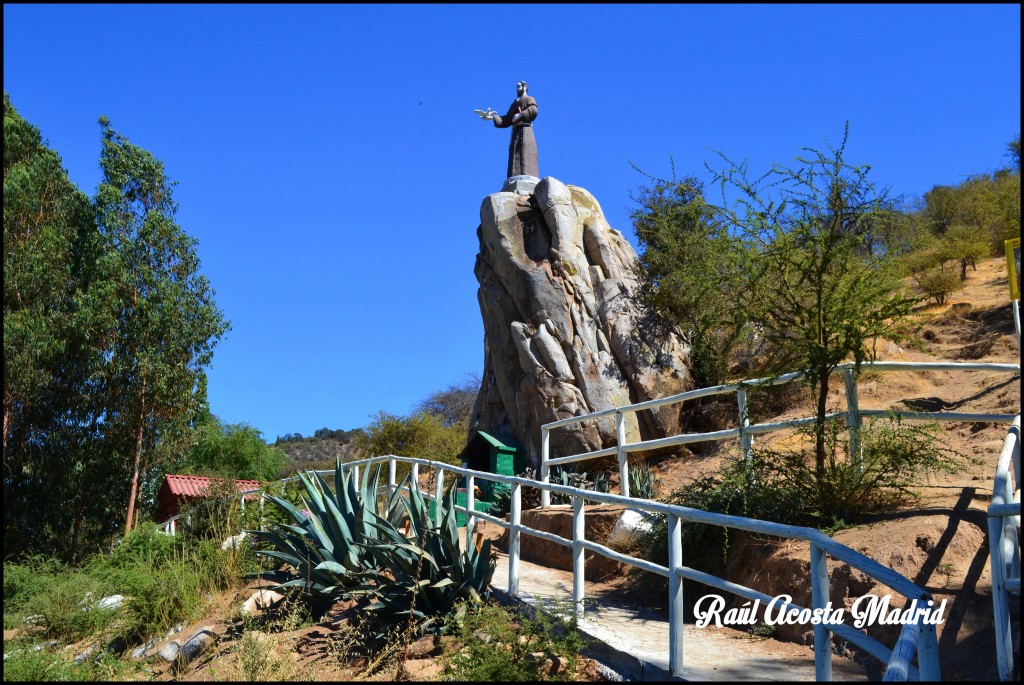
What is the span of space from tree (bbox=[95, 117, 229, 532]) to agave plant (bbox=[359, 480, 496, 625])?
19101mm

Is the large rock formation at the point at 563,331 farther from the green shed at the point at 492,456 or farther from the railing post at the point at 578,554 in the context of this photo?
the railing post at the point at 578,554

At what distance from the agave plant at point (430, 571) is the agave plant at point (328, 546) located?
1.37 ft

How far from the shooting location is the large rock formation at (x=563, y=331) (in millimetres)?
19141

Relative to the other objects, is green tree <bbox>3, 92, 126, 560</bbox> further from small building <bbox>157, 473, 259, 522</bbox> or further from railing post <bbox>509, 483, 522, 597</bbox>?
railing post <bbox>509, 483, 522, 597</bbox>

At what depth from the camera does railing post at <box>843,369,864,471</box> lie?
827 centimetres

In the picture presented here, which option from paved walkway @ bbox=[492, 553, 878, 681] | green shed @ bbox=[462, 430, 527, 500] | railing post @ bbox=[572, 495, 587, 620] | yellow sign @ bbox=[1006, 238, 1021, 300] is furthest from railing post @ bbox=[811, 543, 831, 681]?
green shed @ bbox=[462, 430, 527, 500]

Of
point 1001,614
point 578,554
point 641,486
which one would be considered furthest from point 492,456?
point 1001,614

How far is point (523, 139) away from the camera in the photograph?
24281 millimetres

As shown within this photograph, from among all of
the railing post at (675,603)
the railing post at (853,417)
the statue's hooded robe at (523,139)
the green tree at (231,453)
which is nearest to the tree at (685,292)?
the statue's hooded robe at (523,139)

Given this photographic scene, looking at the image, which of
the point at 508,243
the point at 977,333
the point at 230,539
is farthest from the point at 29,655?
the point at 977,333

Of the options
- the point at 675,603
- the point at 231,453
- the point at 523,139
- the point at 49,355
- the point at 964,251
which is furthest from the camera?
the point at 231,453

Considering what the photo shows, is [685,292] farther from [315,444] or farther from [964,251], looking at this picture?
[315,444]

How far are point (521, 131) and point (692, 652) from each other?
1978 cm

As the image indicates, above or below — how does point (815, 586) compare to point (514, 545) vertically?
above
